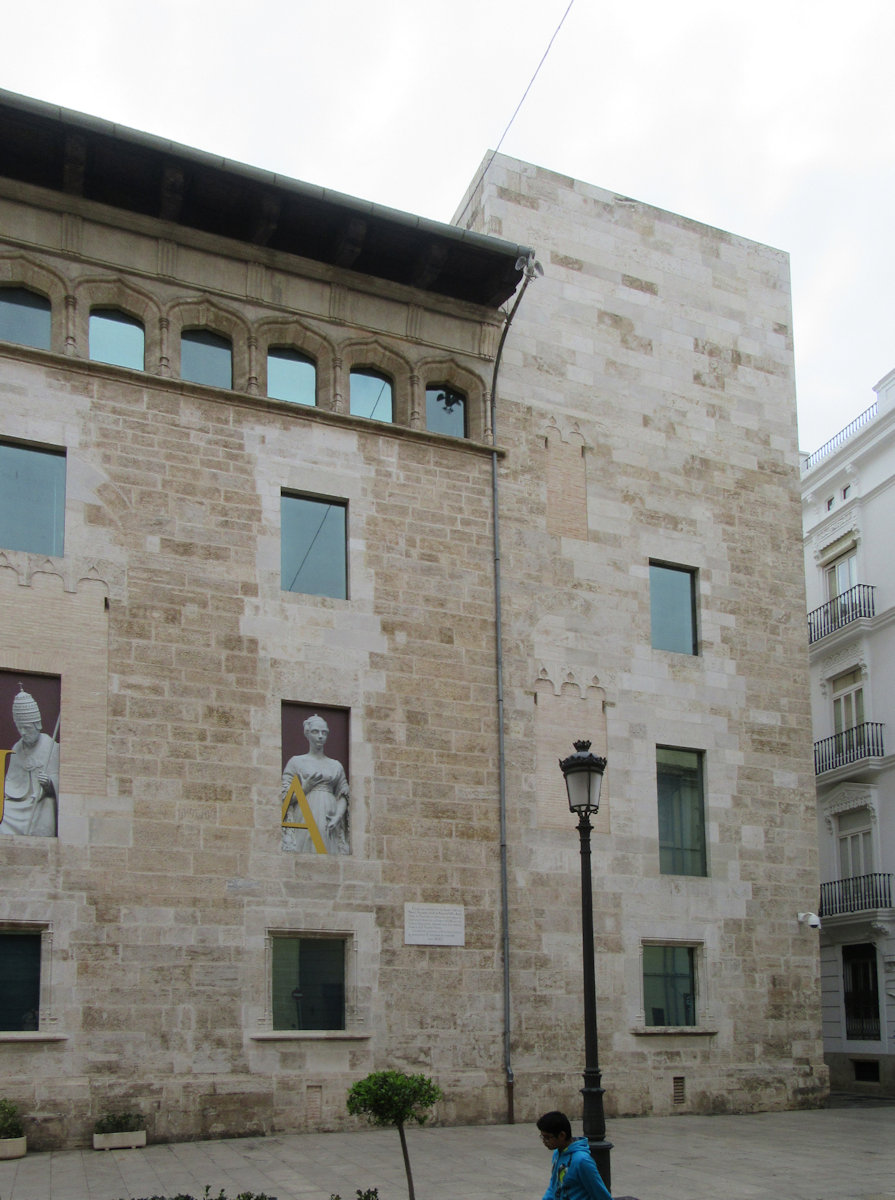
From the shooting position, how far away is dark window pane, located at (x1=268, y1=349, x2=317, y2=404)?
18969mm

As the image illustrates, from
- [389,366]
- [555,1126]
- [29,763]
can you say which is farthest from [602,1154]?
[389,366]

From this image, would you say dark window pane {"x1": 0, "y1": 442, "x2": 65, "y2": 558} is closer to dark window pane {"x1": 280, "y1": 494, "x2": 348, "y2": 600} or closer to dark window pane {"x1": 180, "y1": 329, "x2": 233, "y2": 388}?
dark window pane {"x1": 180, "y1": 329, "x2": 233, "y2": 388}

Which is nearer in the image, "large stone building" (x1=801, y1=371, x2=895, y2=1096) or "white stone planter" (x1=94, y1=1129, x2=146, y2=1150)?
"white stone planter" (x1=94, y1=1129, x2=146, y2=1150)

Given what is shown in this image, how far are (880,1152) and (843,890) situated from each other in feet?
50.4

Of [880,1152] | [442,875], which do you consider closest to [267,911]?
[442,875]

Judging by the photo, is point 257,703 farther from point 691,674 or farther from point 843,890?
point 843,890

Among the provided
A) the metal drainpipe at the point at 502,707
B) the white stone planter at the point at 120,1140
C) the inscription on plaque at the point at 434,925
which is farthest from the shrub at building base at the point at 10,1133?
the metal drainpipe at the point at 502,707

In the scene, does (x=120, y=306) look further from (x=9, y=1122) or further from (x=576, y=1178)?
(x=576, y=1178)

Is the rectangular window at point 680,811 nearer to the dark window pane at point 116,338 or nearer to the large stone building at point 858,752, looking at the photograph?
the dark window pane at point 116,338

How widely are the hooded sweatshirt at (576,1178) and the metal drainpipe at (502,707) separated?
9.91 meters

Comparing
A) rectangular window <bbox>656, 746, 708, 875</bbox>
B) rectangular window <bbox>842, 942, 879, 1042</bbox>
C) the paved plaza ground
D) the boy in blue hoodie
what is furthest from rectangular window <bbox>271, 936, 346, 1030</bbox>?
rectangular window <bbox>842, 942, 879, 1042</bbox>

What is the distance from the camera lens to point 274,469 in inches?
721

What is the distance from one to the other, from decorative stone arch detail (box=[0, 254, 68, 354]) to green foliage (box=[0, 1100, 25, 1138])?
898 centimetres

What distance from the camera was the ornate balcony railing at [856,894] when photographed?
29328mm
